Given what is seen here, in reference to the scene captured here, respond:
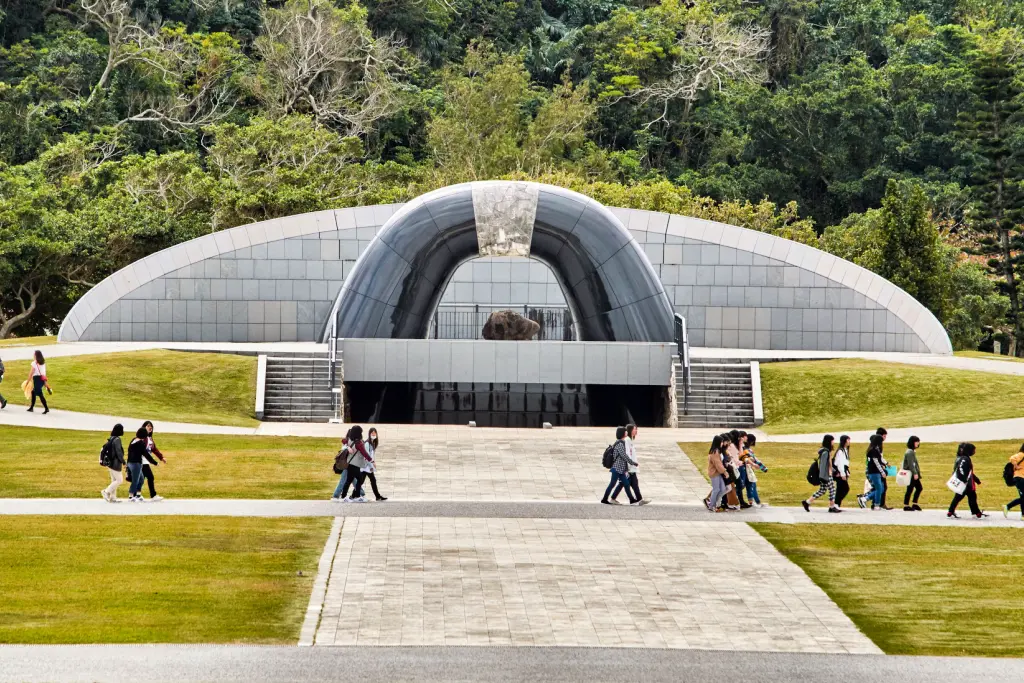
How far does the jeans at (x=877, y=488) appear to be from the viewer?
21.9 metres

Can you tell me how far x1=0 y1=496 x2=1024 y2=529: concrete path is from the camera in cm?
2053

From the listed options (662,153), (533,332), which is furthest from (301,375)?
(662,153)

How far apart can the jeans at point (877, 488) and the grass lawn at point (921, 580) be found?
171 centimetres

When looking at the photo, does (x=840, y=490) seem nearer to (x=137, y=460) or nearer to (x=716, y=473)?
(x=716, y=473)

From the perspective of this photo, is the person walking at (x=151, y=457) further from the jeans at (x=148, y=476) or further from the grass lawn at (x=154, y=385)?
the grass lawn at (x=154, y=385)

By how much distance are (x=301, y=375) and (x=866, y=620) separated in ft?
77.2

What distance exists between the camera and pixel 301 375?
36.9m

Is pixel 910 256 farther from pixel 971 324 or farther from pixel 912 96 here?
pixel 912 96

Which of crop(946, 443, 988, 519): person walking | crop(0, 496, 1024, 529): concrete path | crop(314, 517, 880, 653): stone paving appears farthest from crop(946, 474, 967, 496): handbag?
crop(314, 517, 880, 653): stone paving

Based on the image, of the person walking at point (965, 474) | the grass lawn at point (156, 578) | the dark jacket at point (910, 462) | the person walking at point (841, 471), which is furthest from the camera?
the dark jacket at point (910, 462)

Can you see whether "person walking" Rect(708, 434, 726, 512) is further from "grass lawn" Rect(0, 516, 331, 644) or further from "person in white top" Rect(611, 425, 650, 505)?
"grass lawn" Rect(0, 516, 331, 644)

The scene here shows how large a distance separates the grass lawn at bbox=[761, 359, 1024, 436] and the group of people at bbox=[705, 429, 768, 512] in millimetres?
10361

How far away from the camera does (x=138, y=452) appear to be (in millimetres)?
21125

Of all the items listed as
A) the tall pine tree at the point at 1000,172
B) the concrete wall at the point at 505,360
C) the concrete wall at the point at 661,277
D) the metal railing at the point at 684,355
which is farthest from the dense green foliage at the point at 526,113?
the concrete wall at the point at 505,360
